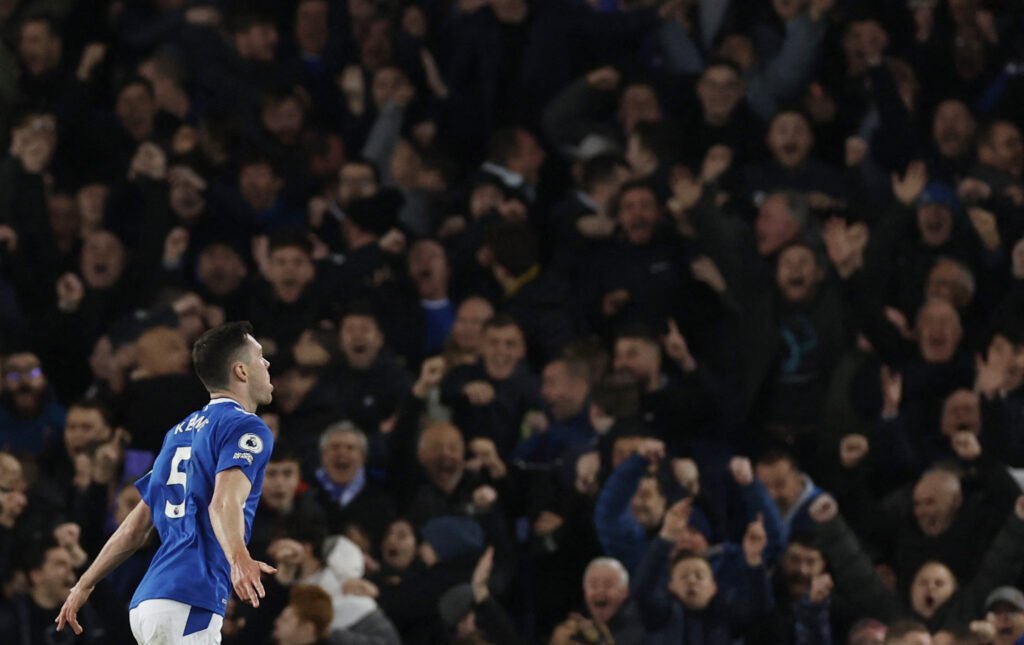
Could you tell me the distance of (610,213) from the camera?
1320 cm

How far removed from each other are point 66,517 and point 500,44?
465 cm

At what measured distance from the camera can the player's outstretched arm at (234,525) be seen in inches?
277

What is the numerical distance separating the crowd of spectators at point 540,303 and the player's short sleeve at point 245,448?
3.32 meters

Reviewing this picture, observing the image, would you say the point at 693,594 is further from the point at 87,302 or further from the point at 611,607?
the point at 87,302

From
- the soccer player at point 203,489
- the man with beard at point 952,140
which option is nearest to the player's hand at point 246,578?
the soccer player at point 203,489

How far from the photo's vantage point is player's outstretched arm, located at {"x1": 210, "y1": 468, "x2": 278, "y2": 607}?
7.04 meters

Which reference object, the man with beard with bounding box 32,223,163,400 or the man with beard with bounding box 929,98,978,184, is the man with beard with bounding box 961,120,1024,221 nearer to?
the man with beard with bounding box 929,98,978,184

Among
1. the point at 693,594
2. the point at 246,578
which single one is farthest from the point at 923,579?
the point at 246,578

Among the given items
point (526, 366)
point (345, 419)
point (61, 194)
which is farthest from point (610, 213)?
point (61, 194)

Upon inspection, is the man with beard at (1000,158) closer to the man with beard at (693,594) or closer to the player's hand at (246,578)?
the man with beard at (693,594)

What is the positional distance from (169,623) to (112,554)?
44cm

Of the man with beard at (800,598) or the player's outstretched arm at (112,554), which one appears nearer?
the player's outstretched arm at (112,554)

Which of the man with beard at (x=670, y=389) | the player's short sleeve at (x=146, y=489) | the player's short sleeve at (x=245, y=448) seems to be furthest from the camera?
the man with beard at (x=670, y=389)

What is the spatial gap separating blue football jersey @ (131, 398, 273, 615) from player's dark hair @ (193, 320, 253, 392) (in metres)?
0.08
